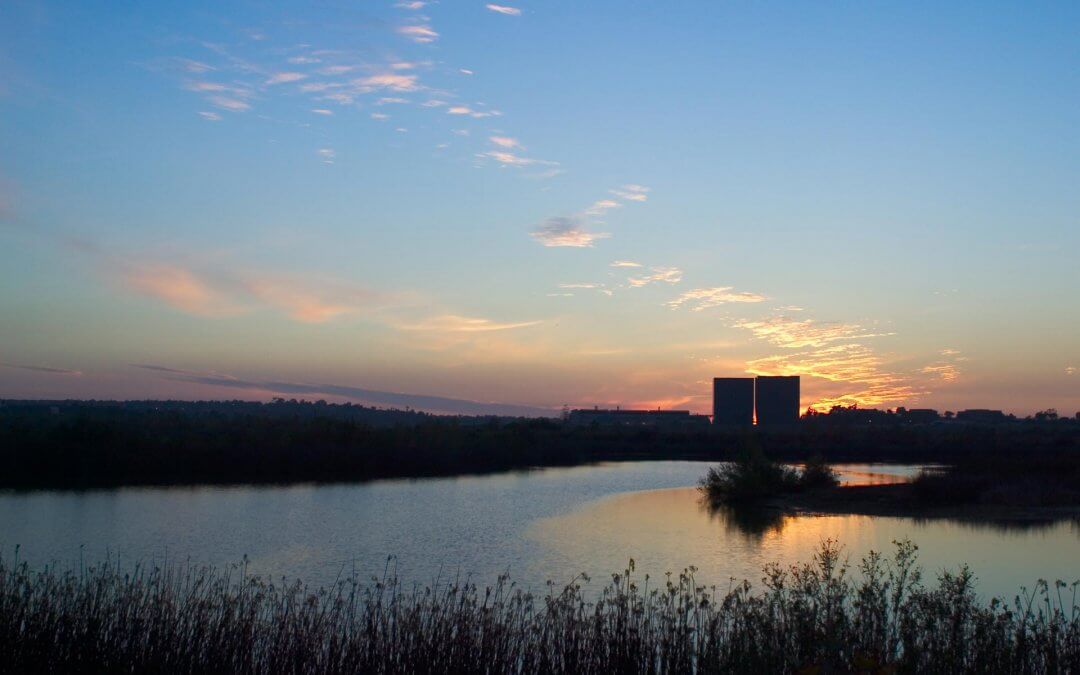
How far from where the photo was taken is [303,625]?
28.2 ft

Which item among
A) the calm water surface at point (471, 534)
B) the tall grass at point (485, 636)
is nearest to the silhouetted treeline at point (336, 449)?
the calm water surface at point (471, 534)

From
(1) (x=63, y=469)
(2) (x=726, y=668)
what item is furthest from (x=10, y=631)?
(1) (x=63, y=469)

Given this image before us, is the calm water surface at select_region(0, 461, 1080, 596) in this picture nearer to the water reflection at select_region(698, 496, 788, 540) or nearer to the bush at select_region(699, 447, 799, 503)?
the water reflection at select_region(698, 496, 788, 540)

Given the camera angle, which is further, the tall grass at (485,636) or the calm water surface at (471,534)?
the calm water surface at (471,534)

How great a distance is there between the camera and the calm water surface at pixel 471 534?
64.3 ft

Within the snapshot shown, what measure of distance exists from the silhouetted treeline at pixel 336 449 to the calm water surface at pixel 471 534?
238 inches

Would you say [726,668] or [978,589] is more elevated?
[726,668]

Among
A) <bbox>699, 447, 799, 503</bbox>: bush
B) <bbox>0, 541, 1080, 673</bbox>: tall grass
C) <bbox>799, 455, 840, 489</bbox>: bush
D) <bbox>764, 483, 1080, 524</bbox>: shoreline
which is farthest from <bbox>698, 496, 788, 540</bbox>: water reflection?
<bbox>0, 541, 1080, 673</bbox>: tall grass

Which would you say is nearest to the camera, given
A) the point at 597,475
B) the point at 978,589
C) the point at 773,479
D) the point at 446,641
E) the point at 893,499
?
the point at 446,641

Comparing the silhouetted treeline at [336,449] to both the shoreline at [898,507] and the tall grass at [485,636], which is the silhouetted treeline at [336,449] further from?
the tall grass at [485,636]

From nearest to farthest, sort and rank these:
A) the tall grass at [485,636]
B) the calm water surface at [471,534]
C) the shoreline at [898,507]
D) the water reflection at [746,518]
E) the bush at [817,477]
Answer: the tall grass at [485,636] < the calm water surface at [471,534] < the water reflection at [746,518] < the shoreline at [898,507] < the bush at [817,477]

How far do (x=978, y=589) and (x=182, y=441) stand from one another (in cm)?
3712

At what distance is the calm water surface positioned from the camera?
19.6 meters

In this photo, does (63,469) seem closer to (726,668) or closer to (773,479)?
(773,479)
